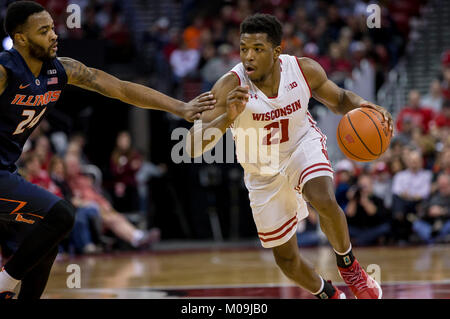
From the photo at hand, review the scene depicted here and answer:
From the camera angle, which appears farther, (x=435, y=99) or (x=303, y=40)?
(x=303, y=40)

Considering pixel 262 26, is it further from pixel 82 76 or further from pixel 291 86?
pixel 82 76

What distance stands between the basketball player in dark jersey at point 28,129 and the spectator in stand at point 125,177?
7.61 m

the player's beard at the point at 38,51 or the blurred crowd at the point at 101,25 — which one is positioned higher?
the blurred crowd at the point at 101,25

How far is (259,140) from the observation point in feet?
17.1

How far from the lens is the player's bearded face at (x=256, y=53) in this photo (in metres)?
4.98

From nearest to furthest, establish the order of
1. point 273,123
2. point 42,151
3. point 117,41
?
point 273,123, point 42,151, point 117,41

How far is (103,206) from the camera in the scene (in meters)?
11.4

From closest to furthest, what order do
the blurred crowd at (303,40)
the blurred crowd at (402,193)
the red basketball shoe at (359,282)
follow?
the red basketball shoe at (359,282), the blurred crowd at (402,193), the blurred crowd at (303,40)

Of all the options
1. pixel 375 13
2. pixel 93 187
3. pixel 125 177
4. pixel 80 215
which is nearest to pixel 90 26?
pixel 125 177

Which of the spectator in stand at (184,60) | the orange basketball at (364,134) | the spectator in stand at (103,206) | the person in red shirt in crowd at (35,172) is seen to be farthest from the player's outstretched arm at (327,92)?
the spectator in stand at (184,60)

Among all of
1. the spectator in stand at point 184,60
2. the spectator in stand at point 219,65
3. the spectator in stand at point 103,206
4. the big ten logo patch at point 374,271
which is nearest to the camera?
the big ten logo patch at point 374,271

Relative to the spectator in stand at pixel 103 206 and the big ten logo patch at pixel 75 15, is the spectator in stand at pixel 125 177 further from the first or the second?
the big ten logo patch at pixel 75 15

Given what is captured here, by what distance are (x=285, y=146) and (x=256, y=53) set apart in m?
0.73

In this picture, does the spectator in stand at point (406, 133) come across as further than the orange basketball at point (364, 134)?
Yes
